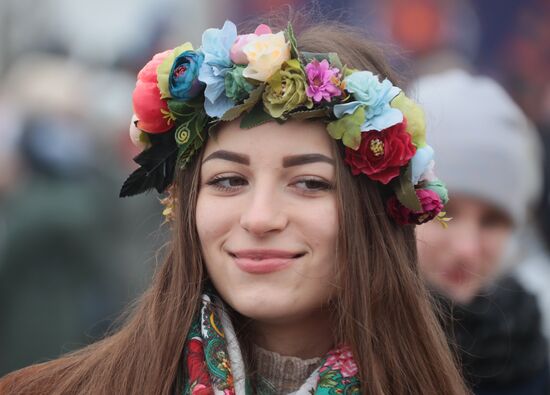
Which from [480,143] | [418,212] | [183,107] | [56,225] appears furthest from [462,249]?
[56,225]

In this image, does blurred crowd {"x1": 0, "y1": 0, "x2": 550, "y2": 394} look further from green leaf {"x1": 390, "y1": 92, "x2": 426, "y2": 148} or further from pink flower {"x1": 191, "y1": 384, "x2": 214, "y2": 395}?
pink flower {"x1": 191, "y1": 384, "x2": 214, "y2": 395}

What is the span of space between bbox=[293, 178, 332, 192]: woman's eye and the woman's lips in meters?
0.20

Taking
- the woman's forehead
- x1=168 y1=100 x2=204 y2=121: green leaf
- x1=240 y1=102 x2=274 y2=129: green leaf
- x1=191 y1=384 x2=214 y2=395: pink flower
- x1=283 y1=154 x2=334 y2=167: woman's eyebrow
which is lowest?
x1=191 y1=384 x2=214 y2=395: pink flower

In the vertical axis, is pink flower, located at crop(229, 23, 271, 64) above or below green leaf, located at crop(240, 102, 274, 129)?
above

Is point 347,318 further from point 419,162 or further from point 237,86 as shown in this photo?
point 237,86

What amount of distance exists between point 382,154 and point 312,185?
22 centimetres

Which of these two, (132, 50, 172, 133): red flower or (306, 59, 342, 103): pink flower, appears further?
(132, 50, 172, 133): red flower

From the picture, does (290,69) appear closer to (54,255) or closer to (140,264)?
(54,255)

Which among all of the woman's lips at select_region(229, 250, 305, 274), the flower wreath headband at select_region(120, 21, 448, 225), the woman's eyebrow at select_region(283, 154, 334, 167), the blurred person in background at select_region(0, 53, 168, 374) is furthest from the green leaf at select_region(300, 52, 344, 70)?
the blurred person in background at select_region(0, 53, 168, 374)

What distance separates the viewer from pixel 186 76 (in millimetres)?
3730

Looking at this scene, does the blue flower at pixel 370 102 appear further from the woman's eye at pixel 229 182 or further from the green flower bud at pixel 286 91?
the woman's eye at pixel 229 182

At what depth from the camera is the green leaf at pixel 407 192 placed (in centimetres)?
378

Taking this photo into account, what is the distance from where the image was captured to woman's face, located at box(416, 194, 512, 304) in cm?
488

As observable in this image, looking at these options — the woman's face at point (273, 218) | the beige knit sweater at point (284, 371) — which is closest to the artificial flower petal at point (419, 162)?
the woman's face at point (273, 218)
